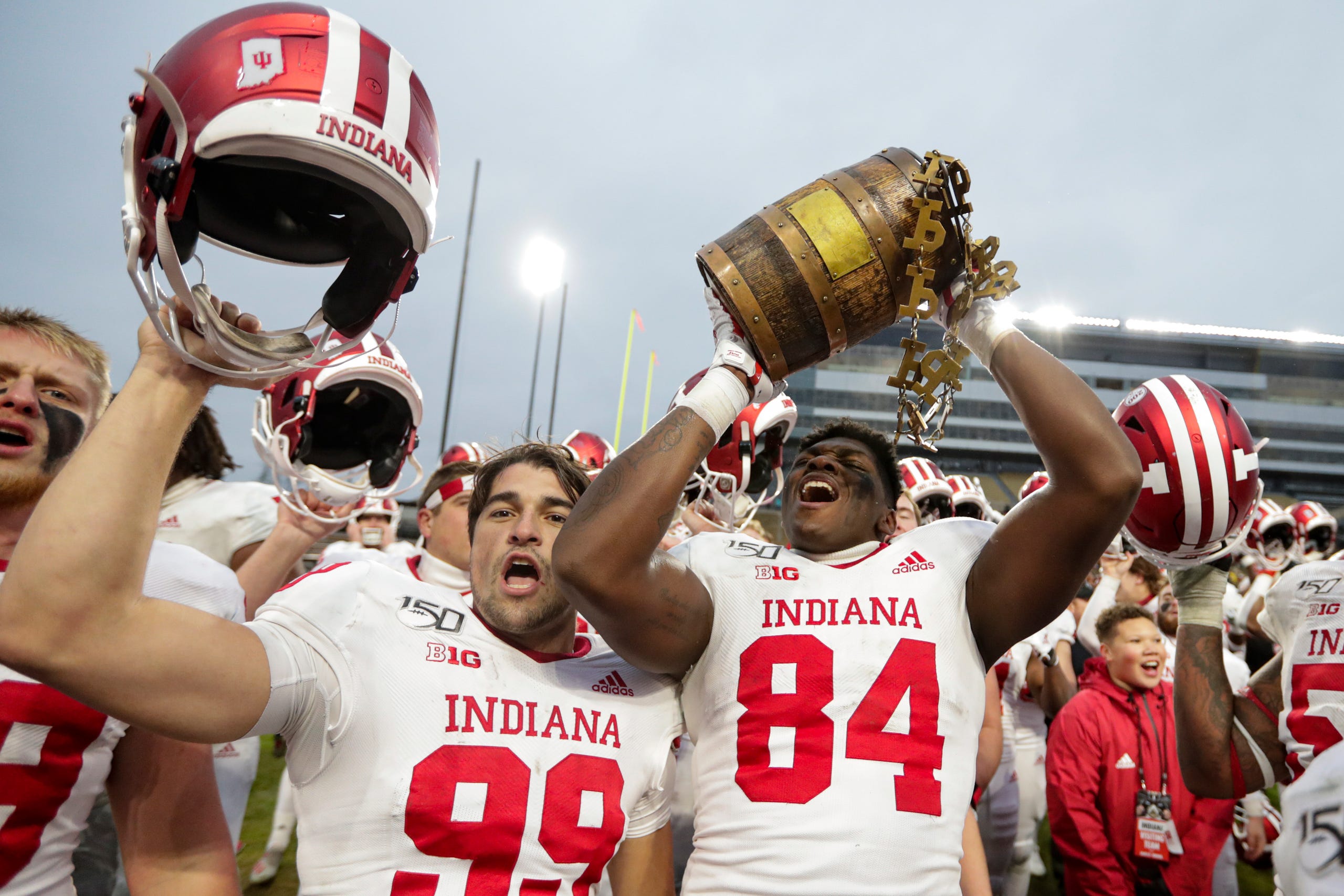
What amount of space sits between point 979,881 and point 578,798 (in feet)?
4.79

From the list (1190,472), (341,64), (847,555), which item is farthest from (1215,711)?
(341,64)

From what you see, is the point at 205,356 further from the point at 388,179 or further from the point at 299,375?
the point at 299,375

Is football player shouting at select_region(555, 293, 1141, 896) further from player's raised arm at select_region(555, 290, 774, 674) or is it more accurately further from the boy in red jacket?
the boy in red jacket

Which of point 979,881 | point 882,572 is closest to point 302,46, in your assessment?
point 882,572

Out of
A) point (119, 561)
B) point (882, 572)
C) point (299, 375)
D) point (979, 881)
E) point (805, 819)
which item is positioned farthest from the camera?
point (299, 375)

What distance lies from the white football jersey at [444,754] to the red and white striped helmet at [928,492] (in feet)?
13.1

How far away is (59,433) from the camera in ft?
5.91

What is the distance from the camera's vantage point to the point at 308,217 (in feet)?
5.24

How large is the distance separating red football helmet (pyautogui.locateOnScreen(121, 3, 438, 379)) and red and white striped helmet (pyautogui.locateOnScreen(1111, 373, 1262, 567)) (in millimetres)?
2050

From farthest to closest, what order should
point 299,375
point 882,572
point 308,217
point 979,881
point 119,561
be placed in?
1. point 299,375
2. point 979,881
3. point 882,572
4. point 308,217
5. point 119,561

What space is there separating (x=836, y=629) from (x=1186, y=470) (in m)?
1.17

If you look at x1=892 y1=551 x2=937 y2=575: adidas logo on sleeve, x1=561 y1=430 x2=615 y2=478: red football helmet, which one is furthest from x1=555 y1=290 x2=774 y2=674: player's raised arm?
x1=561 y1=430 x2=615 y2=478: red football helmet

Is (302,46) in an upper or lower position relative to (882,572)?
upper

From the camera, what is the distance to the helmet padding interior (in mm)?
3256
